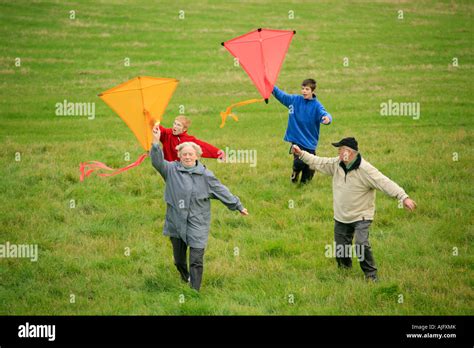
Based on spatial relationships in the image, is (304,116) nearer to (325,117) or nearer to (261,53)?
(325,117)

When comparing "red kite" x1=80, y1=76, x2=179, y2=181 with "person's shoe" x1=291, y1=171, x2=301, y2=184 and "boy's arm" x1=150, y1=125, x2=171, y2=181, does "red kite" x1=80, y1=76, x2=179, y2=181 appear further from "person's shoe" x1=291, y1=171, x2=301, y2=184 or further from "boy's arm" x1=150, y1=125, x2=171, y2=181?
"person's shoe" x1=291, y1=171, x2=301, y2=184

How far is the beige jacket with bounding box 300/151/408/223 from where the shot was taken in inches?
380

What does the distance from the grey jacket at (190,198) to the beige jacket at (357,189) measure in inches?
66.3

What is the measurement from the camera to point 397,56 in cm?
3316

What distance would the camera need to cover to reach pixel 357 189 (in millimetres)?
9812

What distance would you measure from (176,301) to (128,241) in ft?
9.09

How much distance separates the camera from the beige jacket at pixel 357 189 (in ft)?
31.7

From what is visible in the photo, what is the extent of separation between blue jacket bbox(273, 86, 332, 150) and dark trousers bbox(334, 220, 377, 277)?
4.34 metres

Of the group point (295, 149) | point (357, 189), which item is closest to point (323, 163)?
point (295, 149)

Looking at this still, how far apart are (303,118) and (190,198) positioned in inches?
217

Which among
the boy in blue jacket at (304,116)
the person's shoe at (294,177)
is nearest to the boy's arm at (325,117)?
the boy in blue jacket at (304,116)

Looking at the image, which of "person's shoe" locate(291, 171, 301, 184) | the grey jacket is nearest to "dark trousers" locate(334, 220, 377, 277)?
the grey jacket

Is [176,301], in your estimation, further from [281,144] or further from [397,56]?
[397,56]
